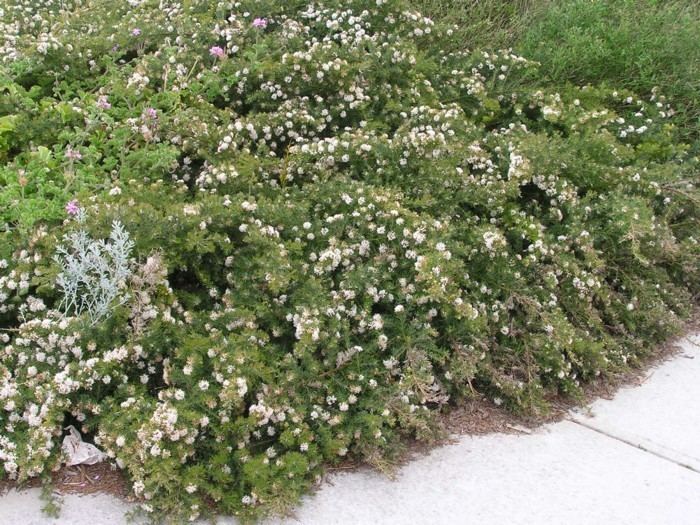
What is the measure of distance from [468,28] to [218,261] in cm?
344

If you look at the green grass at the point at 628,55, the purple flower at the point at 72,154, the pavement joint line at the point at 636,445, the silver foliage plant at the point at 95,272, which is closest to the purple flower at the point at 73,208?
the silver foliage plant at the point at 95,272

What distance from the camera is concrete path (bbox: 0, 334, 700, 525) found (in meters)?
2.62

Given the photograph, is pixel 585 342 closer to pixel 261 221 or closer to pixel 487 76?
pixel 261 221

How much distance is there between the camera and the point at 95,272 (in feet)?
9.59

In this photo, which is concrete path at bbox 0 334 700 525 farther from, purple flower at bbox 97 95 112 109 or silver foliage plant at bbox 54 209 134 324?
purple flower at bbox 97 95 112 109

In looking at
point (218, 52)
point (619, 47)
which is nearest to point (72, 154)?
point (218, 52)

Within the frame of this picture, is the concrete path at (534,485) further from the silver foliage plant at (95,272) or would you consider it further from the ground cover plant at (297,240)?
the silver foliage plant at (95,272)

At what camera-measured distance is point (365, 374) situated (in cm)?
299

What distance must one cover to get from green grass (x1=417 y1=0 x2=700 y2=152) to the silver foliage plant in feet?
11.4

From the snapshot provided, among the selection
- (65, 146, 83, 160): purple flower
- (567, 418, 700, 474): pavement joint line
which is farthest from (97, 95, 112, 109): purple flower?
(567, 418, 700, 474): pavement joint line

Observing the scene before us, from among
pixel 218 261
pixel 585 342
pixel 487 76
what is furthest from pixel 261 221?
pixel 487 76

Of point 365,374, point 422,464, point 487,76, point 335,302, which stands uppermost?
point 487,76

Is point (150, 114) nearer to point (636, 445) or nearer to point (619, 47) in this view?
point (636, 445)

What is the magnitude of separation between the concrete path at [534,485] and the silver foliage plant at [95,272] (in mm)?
718
